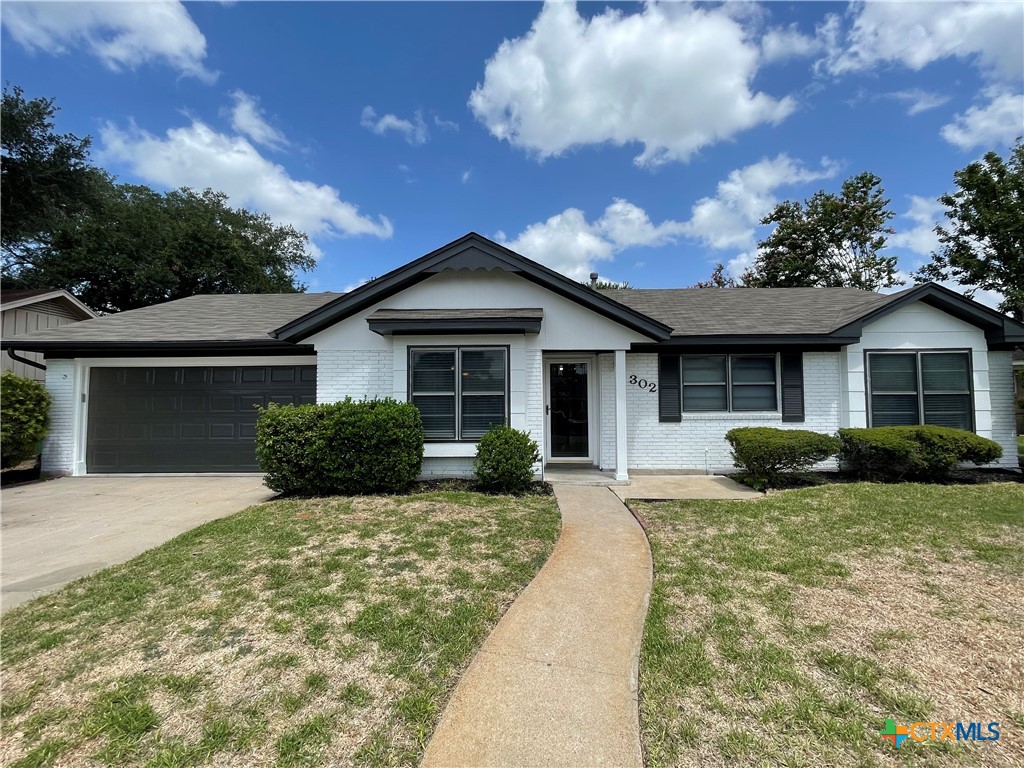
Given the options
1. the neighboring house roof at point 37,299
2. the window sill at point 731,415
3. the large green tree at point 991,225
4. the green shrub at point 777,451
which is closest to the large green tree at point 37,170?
the neighboring house roof at point 37,299

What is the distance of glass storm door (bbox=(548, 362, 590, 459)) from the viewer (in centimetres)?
996

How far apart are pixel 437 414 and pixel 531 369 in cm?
199

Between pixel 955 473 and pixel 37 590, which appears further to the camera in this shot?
pixel 955 473

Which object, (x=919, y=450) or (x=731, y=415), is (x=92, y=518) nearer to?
(x=731, y=415)

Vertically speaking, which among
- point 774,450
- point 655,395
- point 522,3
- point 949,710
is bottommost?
point 949,710

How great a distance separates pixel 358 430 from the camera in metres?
7.17

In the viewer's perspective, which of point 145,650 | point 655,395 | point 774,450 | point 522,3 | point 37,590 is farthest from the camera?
point 522,3

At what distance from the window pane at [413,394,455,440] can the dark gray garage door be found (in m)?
3.12

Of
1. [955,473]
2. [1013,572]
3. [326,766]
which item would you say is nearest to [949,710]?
[1013,572]

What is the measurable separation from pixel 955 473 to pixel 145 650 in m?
12.7

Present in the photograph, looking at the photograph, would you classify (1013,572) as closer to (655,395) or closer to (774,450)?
(774,450)

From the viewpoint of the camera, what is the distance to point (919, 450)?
8.00 metres

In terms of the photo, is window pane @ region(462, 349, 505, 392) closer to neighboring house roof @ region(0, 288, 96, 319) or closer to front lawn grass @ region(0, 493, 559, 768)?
front lawn grass @ region(0, 493, 559, 768)

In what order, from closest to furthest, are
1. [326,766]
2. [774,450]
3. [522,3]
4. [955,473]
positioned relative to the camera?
[326,766] < [774,450] < [955,473] < [522,3]
